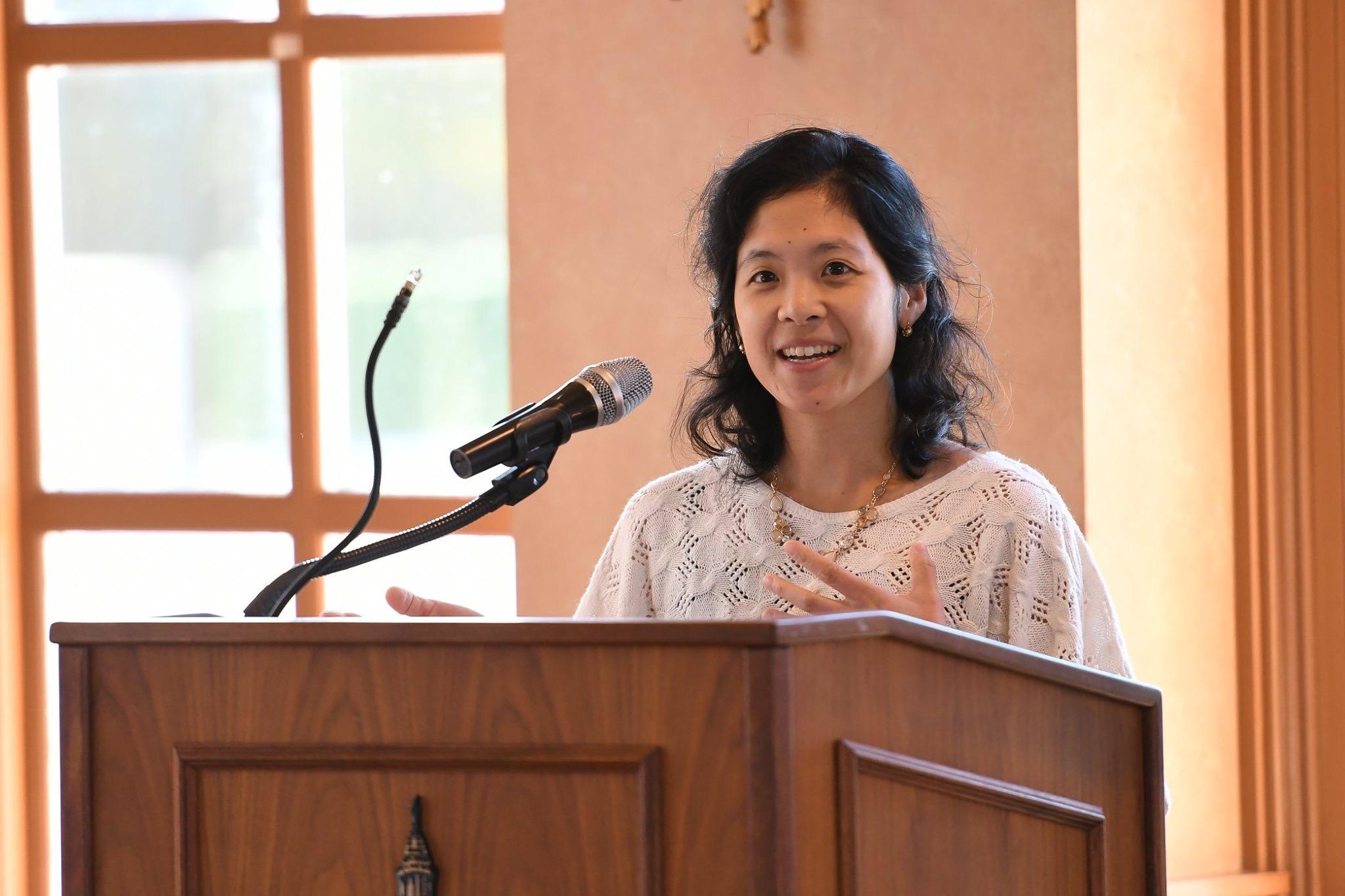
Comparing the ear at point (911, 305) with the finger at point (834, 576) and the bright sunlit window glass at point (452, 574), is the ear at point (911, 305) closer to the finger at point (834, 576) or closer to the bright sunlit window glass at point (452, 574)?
the finger at point (834, 576)

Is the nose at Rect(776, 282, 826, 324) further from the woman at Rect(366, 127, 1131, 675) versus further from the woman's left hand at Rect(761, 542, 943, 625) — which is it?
the woman's left hand at Rect(761, 542, 943, 625)

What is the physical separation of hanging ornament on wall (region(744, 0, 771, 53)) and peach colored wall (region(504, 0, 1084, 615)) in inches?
1.3

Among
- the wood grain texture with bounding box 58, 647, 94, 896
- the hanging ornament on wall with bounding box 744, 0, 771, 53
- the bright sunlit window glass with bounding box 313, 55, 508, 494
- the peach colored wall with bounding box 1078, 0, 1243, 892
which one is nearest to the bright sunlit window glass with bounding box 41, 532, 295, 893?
the bright sunlit window glass with bounding box 313, 55, 508, 494

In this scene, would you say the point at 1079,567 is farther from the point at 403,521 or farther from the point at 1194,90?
the point at 403,521

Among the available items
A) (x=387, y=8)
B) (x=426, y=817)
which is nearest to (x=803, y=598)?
(x=426, y=817)

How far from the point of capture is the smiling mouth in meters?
1.91

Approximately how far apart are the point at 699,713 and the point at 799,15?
8.38 ft

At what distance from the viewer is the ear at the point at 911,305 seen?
2090mm

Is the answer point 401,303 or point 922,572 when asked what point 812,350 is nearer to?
point 922,572

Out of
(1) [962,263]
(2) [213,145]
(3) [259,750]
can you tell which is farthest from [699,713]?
(2) [213,145]

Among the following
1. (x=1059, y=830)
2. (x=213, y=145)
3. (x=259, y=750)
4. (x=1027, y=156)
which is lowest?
(x=1059, y=830)

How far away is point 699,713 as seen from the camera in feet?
3.32

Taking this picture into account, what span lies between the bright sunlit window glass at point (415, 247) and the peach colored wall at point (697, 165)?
0.42 metres

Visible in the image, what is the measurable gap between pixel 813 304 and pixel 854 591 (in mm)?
564
